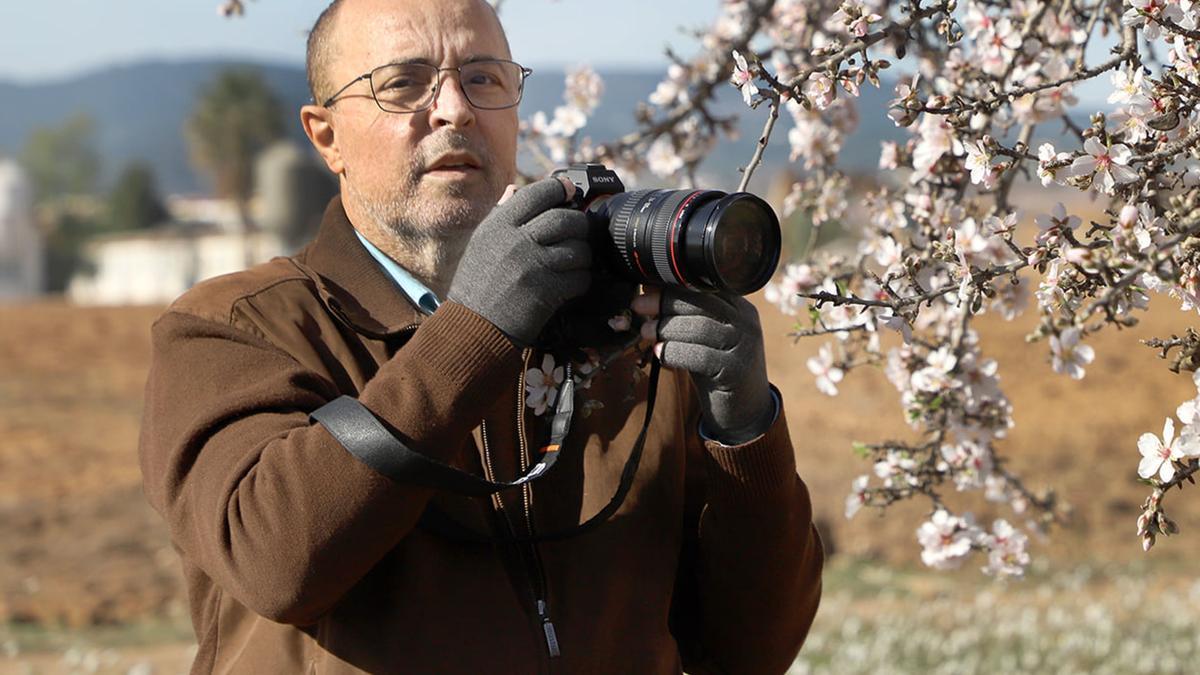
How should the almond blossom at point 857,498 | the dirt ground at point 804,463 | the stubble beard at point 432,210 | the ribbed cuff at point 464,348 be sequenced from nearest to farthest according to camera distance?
the ribbed cuff at point 464,348 < the stubble beard at point 432,210 < the almond blossom at point 857,498 < the dirt ground at point 804,463

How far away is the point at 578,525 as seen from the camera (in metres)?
2.08

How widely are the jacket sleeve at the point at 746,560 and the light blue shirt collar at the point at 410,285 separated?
446mm

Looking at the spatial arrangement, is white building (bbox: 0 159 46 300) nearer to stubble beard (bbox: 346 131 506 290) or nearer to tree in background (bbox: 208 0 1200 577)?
tree in background (bbox: 208 0 1200 577)

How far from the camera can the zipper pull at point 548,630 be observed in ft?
6.57

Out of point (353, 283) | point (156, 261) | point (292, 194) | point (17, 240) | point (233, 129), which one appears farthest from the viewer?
point (156, 261)

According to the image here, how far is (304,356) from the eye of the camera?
6.59ft

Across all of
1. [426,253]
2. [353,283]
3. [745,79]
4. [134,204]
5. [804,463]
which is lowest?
[134,204]

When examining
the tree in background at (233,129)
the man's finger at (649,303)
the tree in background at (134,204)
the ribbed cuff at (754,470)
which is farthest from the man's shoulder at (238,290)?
the tree in background at (134,204)

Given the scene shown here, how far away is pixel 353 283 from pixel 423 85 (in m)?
0.32

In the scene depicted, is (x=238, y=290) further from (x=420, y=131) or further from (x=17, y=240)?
(x=17, y=240)

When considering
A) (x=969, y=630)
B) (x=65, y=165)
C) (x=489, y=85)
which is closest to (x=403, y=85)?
(x=489, y=85)

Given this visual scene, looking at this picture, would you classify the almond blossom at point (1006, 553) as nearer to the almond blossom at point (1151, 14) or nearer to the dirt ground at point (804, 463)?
the almond blossom at point (1151, 14)

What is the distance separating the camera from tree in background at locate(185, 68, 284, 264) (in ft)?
163

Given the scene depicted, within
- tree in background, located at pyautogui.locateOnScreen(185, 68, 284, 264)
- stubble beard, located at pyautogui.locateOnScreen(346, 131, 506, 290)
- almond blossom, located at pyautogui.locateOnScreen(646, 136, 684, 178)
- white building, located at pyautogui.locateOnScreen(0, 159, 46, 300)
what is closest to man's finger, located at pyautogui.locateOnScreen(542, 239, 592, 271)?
stubble beard, located at pyautogui.locateOnScreen(346, 131, 506, 290)
